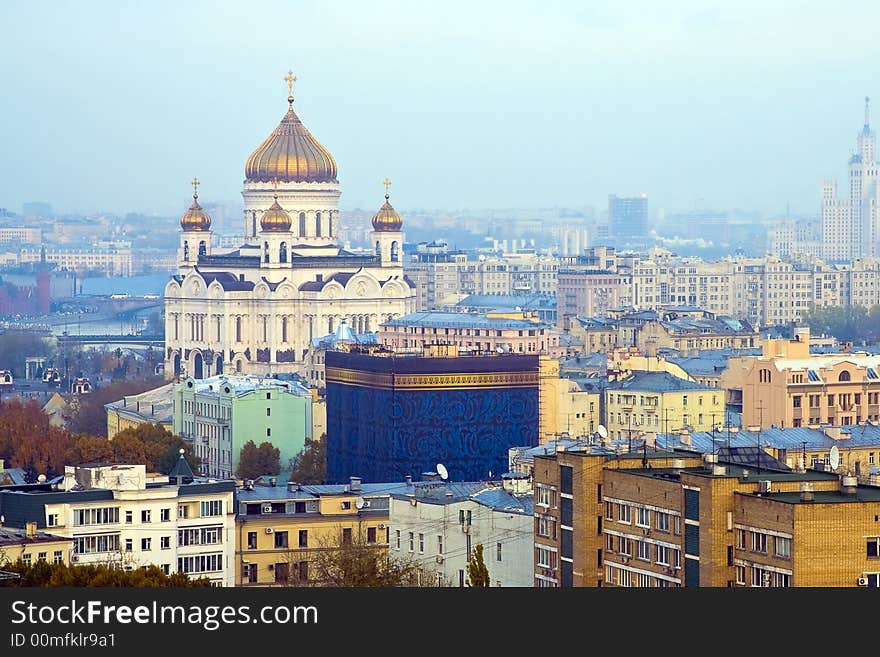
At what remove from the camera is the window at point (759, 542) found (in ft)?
78.6

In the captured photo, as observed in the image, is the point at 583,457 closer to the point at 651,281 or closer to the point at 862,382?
the point at 862,382

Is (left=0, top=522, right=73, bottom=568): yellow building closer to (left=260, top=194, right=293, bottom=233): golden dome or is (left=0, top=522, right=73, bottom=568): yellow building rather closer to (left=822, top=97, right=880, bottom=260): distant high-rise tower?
(left=260, top=194, right=293, bottom=233): golden dome

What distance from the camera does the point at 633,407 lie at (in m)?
50.7

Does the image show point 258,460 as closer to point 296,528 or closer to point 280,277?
point 296,528

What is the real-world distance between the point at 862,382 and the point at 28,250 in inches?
3622

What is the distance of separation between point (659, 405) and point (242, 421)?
697 centimetres

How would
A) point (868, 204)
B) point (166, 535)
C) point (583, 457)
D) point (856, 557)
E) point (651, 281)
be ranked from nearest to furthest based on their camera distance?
point (856, 557) → point (583, 457) → point (166, 535) → point (651, 281) → point (868, 204)

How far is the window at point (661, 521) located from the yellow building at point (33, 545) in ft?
21.4

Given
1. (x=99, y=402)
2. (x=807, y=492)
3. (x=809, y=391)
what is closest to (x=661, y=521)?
(x=807, y=492)

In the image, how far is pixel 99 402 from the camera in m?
60.3

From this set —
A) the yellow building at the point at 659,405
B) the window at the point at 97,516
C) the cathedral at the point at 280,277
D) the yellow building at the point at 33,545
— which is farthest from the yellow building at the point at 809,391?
the cathedral at the point at 280,277

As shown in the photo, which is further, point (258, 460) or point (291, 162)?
point (291, 162)

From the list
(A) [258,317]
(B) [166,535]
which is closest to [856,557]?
(B) [166,535]

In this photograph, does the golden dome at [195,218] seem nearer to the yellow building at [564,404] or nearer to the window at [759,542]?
the yellow building at [564,404]
